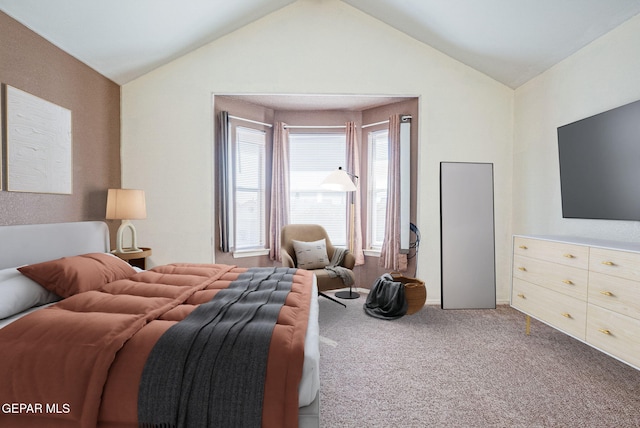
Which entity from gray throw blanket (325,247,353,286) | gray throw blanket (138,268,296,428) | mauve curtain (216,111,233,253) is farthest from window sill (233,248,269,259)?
gray throw blanket (138,268,296,428)

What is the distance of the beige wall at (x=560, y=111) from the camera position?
2490 millimetres

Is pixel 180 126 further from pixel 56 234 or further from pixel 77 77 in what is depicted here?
pixel 56 234

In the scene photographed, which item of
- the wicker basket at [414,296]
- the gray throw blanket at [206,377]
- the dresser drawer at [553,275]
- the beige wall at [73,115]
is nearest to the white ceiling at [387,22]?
the beige wall at [73,115]

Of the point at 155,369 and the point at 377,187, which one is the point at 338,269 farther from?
the point at 155,369

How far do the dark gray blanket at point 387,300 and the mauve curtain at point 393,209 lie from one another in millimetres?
613

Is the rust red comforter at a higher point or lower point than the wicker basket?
higher

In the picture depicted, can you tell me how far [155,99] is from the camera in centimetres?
373

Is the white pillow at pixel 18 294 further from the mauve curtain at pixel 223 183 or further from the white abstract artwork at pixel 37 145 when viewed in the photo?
the mauve curtain at pixel 223 183

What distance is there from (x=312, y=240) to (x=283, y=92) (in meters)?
1.87

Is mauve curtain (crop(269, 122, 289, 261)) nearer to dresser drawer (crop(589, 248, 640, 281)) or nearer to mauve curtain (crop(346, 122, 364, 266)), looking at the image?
mauve curtain (crop(346, 122, 364, 266))

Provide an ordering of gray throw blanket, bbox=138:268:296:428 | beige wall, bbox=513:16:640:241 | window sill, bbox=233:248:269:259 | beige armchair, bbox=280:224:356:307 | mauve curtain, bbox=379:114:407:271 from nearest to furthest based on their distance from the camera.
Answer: gray throw blanket, bbox=138:268:296:428 < beige wall, bbox=513:16:640:241 < beige armchair, bbox=280:224:356:307 < mauve curtain, bbox=379:114:407:271 < window sill, bbox=233:248:269:259

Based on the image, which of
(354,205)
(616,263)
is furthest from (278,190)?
(616,263)

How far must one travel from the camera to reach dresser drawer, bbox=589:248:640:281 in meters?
1.96
